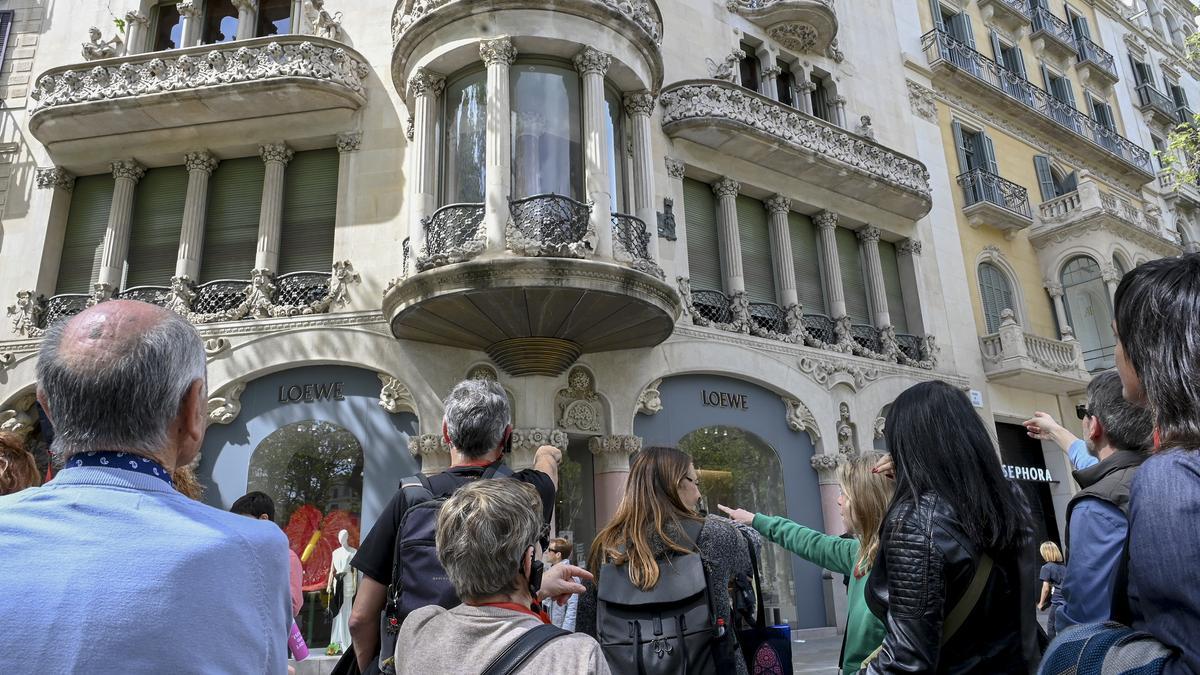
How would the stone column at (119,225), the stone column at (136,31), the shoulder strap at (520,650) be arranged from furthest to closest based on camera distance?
the stone column at (136,31) → the stone column at (119,225) → the shoulder strap at (520,650)

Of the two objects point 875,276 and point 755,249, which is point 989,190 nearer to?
point 875,276

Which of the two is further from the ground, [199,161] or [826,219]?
[199,161]

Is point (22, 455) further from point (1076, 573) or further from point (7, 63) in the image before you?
point (7, 63)

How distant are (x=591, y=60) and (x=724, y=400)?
20.1 feet

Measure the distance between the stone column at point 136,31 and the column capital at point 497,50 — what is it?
23.7 feet

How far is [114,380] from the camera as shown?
5.32ft

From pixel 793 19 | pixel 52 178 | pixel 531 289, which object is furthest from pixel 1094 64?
pixel 52 178

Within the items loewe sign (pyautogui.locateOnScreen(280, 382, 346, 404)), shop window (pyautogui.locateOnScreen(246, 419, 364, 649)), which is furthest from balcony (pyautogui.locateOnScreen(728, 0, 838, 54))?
shop window (pyautogui.locateOnScreen(246, 419, 364, 649))

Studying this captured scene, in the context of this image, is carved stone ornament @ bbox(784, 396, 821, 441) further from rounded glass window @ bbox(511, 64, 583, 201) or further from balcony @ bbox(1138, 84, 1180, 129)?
balcony @ bbox(1138, 84, 1180, 129)

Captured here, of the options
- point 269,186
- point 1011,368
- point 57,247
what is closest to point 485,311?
point 269,186

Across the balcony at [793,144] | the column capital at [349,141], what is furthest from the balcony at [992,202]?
the column capital at [349,141]

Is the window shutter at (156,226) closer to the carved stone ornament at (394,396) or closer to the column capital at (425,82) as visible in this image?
the carved stone ornament at (394,396)

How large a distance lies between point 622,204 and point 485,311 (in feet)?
10.1

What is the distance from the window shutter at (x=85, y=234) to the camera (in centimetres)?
1273
